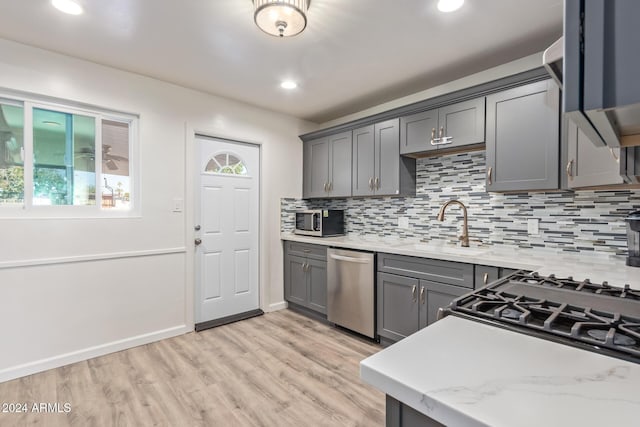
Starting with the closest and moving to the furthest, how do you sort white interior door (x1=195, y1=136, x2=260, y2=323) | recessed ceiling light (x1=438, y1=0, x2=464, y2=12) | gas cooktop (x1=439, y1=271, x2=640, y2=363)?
gas cooktop (x1=439, y1=271, x2=640, y2=363), recessed ceiling light (x1=438, y1=0, x2=464, y2=12), white interior door (x1=195, y1=136, x2=260, y2=323)

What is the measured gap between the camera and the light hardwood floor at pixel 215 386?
6.11ft

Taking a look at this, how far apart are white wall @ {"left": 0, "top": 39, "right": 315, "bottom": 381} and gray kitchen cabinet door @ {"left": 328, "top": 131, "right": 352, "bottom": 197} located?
934 mm

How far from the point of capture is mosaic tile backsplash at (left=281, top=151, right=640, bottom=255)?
6.97 ft

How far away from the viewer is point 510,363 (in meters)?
0.64

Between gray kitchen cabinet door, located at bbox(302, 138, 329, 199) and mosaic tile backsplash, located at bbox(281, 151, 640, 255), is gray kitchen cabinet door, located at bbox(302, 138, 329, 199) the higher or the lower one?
the higher one

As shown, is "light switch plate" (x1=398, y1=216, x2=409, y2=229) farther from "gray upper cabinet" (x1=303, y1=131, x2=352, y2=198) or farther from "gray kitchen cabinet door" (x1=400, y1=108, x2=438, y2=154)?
"gray kitchen cabinet door" (x1=400, y1=108, x2=438, y2=154)

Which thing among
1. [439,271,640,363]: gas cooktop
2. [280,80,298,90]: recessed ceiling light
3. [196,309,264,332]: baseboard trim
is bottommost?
[196,309,264,332]: baseboard trim

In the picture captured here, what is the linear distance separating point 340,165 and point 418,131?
3.26ft

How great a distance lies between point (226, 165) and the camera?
3492mm

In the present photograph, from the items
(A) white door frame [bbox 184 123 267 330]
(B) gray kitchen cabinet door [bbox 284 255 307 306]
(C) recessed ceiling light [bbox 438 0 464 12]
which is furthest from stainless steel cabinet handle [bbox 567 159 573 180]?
(A) white door frame [bbox 184 123 267 330]

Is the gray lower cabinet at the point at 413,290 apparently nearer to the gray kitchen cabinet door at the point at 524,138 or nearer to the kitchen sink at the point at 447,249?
the kitchen sink at the point at 447,249

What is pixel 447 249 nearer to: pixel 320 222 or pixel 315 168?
pixel 320 222

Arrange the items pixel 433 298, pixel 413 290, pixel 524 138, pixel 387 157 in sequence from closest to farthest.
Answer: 1. pixel 524 138
2. pixel 433 298
3. pixel 413 290
4. pixel 387 157

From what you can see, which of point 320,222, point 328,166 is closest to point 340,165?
point 328,166
